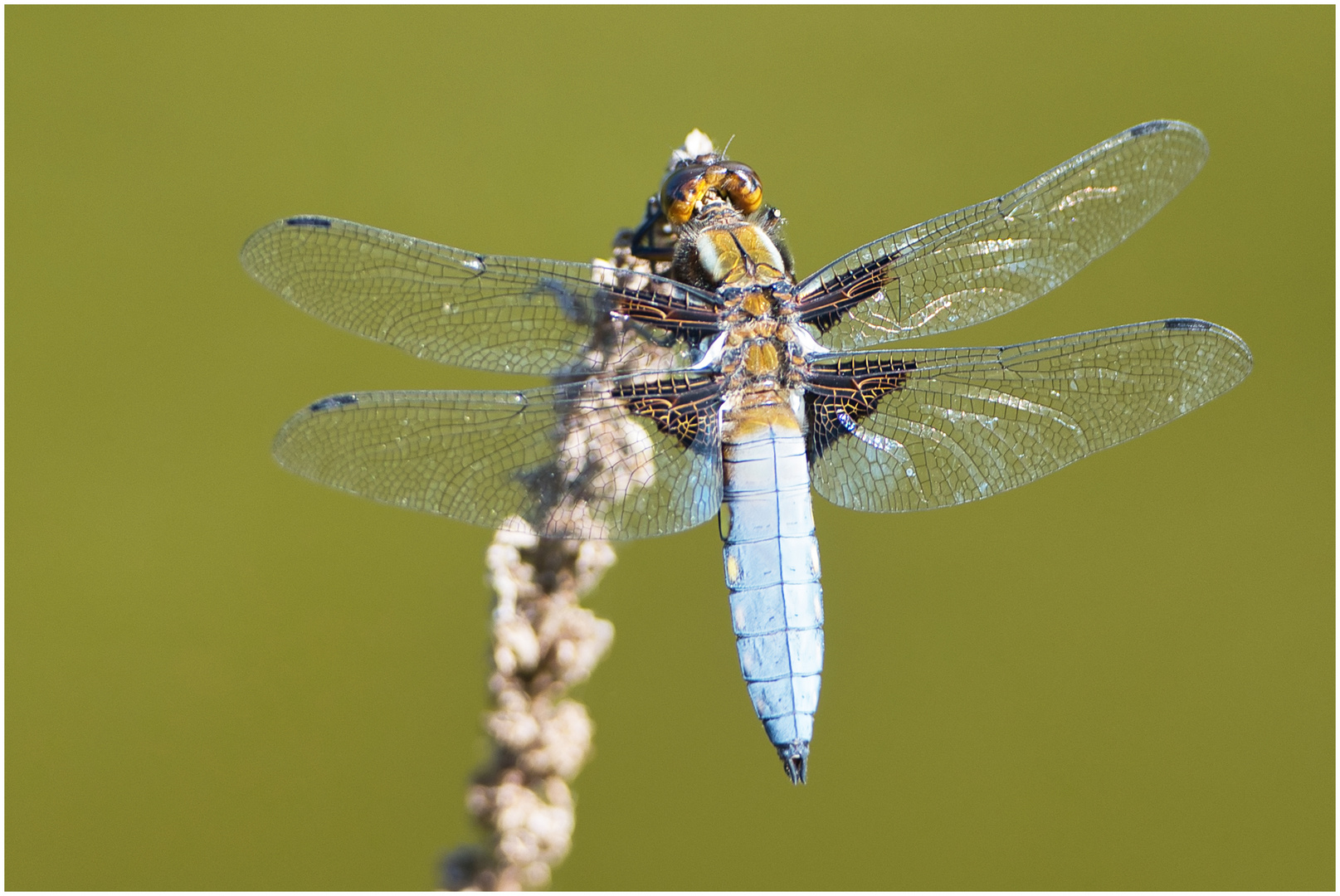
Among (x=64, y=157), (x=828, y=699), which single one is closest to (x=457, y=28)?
(x=64, y=157)

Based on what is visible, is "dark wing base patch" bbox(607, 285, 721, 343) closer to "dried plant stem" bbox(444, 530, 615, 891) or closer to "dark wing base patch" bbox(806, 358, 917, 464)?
"dark wing base patch" bbox(806, 358, 917, 464)

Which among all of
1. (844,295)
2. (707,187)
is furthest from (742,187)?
(844,295)

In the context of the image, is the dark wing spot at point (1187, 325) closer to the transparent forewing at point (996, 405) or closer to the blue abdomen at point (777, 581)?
the transparent forewing at point (996, 405)

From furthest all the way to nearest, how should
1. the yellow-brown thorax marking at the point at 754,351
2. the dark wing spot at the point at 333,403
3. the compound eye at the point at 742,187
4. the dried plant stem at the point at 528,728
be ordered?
the compound eye at the point at 742,187 → the yellow-brown thorax marking at the point at 754,351 → the dark wing spot at the point at 333,403 → the dried plant stem at the point at 528,728

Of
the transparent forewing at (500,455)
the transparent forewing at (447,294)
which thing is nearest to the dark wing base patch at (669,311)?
the transparent forewing at (447,294)

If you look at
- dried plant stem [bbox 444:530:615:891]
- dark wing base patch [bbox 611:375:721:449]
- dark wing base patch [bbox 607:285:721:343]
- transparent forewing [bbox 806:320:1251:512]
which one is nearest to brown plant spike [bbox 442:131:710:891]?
dried plant stem [bbox 444:530:615:891]

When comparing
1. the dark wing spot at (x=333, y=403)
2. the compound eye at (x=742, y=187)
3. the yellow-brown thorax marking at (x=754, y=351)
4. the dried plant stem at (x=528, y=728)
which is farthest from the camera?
the compound eye at (x=742, y=187)

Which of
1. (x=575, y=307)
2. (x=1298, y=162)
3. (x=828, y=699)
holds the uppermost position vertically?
(x=1298, y=162)

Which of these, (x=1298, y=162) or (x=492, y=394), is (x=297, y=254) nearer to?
(x=492, y=394)
